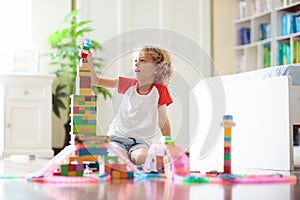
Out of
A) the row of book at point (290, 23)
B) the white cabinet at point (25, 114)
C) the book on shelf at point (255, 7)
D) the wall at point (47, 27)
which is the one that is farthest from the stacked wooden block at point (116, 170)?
the book on shelf at point (255, 7)

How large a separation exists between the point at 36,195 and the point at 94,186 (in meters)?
0.23

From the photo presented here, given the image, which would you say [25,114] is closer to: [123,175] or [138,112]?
[138,112]

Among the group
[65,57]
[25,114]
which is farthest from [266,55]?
[25,114]

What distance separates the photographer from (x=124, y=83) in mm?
2146

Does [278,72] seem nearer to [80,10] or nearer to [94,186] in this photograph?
[94,186]

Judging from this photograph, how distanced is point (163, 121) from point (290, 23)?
102 inches

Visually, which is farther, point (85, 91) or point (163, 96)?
point (163, 96)

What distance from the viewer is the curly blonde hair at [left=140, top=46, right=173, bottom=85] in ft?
7.02

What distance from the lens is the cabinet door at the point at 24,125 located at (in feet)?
13.1

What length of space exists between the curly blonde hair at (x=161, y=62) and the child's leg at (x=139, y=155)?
10.0 inches

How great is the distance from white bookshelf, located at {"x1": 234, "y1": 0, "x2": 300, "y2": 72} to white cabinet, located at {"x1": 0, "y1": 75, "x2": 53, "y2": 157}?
174 cm

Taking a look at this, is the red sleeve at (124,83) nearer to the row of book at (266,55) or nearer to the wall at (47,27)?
the wall at (47,27)

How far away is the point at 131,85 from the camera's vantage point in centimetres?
214

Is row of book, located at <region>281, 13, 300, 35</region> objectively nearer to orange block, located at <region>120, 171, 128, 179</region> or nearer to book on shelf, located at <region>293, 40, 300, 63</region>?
book on shelf, located at <region>293, 40, 300, 63</region>
